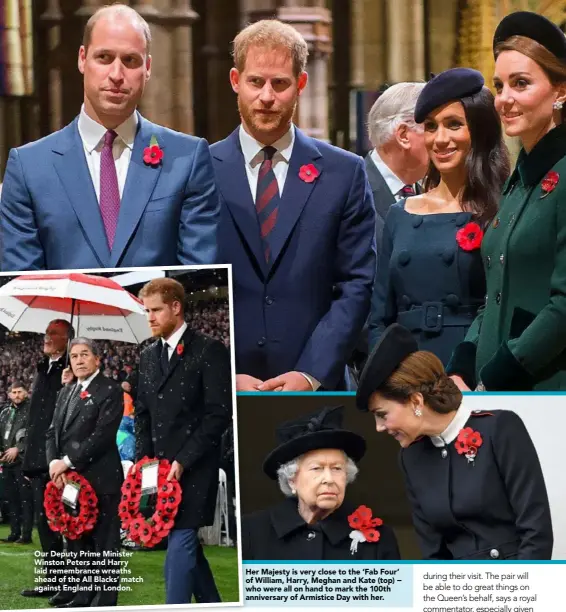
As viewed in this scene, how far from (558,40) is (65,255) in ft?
6.26

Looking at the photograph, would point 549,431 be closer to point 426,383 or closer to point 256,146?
point 426,383

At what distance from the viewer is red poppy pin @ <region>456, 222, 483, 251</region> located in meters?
4.94

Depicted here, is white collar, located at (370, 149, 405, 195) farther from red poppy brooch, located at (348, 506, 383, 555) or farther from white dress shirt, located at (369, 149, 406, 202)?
red poppy brooch, located at (348, 506, 383, 555)

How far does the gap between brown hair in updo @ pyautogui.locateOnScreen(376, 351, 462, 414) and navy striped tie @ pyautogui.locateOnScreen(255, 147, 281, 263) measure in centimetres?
64

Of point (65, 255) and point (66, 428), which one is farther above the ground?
point (65, 255)

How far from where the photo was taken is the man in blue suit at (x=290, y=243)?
507 centimetres

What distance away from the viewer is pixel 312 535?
5.21m

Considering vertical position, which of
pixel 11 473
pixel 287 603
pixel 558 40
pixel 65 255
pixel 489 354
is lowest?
pixel 287 603

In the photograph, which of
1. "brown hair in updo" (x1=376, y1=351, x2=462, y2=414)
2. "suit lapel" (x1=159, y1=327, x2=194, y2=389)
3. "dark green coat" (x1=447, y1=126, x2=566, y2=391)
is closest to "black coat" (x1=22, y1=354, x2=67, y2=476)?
"suit lapel" (x1=159, y1=327, x2=194, y2=389)

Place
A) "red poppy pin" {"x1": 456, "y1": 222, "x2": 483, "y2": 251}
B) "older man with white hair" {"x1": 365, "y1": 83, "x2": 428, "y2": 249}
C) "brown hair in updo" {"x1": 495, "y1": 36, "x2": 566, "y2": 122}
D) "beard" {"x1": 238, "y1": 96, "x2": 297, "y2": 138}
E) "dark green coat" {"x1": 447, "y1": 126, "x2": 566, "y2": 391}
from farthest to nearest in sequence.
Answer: "older man with white hair" {"x1": 365, "y1": 83, "x2": 428, "y2": 249}
"beard" {"x1": 238, "y1": 96, "x2": 297, "y2": 138}
"red poppy pin" {"x1": 456, "y1": 222, "x2": 483, "y2": 251}
"brown hair in updo" {"x1": 495, "y1": 36, "x2": 566, "y2": 122}
"dark green coat" {"x1": 447, "y1": 126, "x2": 566, "y2": 391}

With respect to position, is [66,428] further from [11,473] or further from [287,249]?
[287,249]

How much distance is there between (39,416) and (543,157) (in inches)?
81.2

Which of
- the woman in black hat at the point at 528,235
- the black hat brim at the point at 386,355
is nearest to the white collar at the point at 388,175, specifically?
the woman in black hat at the point at 528,235

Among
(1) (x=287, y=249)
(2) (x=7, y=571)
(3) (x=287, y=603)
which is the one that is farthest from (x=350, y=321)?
(2) (x=7, y=571)
